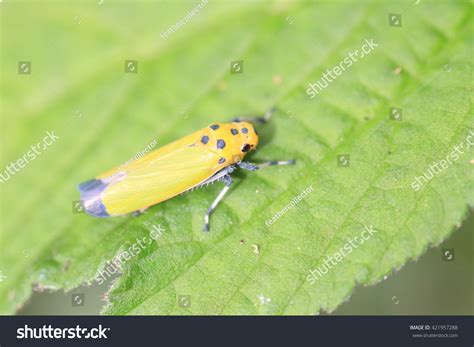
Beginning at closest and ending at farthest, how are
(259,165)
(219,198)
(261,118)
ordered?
(219,198)
(259,165)
(261,118)

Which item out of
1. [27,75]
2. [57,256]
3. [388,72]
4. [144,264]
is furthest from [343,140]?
[27,75]

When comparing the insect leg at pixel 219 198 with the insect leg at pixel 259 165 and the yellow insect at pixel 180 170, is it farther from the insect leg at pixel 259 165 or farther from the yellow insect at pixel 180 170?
the insect leg at pixel 259 165

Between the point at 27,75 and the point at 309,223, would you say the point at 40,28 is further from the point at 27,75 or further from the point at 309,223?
the point at 309,223

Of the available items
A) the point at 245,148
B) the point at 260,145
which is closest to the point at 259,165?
the point at 245,148

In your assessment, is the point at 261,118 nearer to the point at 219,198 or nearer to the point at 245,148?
the point at 245,148

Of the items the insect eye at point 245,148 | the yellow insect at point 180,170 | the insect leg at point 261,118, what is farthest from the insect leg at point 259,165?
the insect leg at point 261,118
